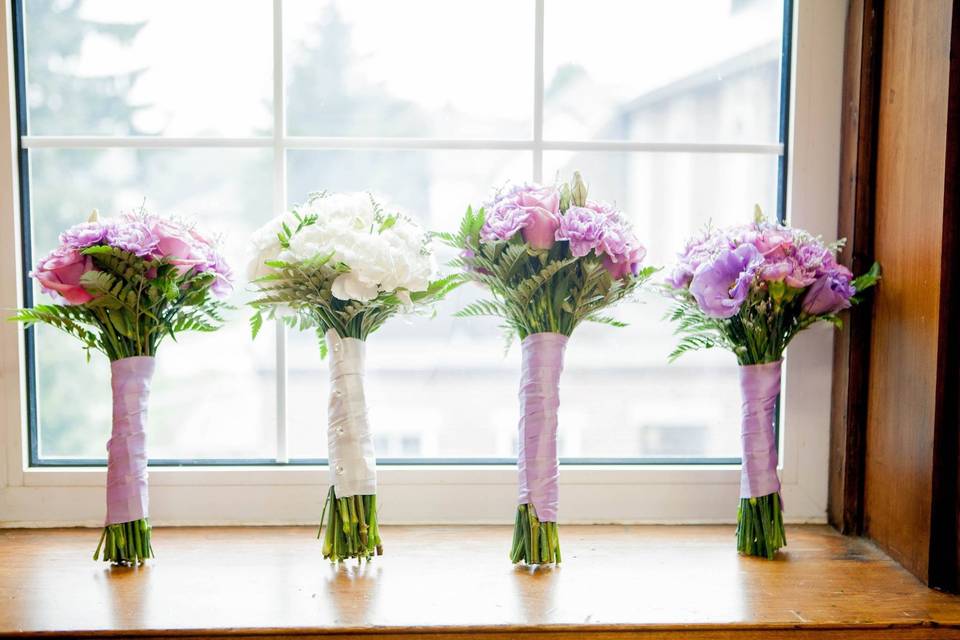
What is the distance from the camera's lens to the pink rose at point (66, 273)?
4.02ft

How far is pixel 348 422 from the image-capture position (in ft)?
4.33

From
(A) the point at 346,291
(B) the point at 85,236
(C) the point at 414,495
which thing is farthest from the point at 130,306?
(C) the point at 414,495

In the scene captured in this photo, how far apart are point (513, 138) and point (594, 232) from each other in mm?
414

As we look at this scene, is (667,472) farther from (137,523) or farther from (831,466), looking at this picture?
(137,523)

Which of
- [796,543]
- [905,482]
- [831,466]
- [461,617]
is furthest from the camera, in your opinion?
[831,466]

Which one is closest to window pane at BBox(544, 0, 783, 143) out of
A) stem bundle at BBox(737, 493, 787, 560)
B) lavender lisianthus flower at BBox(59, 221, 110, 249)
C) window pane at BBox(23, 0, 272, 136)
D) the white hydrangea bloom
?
the white hydrangea bloom

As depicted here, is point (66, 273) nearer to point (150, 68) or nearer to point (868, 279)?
point (150, 68)

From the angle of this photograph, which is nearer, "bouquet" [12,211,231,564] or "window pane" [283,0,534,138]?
"bouquet" [12,211,231,564]

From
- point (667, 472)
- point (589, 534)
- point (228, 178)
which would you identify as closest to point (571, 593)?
point (589, 534)

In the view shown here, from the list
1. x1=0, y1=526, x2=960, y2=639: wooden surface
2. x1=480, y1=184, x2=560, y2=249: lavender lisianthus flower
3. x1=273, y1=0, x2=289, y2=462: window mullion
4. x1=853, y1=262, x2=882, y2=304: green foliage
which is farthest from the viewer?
x1=273, y1=0, x2=289, y2=462: window mullion

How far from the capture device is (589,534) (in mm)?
1499

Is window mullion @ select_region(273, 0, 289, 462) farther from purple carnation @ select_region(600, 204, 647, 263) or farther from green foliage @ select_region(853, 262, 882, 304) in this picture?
green foliage @ select_region(853, 262, 882, 304)

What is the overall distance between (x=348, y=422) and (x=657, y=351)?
626 millimetres

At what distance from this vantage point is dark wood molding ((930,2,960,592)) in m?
1.22
